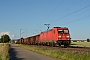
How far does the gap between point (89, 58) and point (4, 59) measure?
5.92 m

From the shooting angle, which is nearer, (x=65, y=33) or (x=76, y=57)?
(x=76, y=57)

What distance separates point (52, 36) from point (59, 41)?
13.1ft

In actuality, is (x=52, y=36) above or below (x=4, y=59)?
above

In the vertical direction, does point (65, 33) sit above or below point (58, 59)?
above

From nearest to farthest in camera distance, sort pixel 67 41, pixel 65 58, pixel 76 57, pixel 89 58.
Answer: pixel 89 58 < pixel 76 57 < pixel 65 58 < pixel 67 41

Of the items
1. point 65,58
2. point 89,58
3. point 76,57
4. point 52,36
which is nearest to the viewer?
point 89,58

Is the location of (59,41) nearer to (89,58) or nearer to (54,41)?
(54,41)

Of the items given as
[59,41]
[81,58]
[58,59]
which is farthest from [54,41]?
[81,58]

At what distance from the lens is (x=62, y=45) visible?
43094mm

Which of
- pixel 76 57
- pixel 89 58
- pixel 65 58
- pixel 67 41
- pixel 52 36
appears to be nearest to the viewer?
pixel 89 58

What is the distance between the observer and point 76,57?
52.7 ft

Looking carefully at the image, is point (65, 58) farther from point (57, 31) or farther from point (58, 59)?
point (57, 31)

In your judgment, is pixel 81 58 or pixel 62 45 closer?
pixel 81 58

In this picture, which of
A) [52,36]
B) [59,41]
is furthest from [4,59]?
[52,36]
